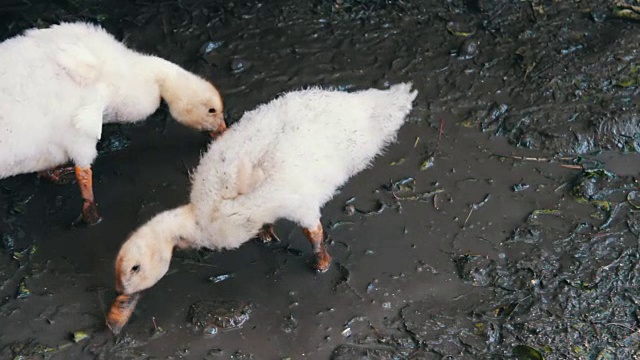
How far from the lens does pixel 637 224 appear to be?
4312 mm

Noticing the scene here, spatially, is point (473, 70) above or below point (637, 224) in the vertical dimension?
above

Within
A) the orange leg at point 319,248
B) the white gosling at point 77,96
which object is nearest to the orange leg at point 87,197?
the white gosling at point 77,96

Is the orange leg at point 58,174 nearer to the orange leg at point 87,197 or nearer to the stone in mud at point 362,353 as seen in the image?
the orange leg at point 87,197

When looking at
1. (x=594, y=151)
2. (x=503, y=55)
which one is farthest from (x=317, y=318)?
(x=503, y=55)

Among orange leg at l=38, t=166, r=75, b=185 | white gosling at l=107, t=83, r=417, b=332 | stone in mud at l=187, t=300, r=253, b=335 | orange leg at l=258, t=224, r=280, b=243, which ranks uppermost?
white gosling at l=107, t=83, r=417, b=332

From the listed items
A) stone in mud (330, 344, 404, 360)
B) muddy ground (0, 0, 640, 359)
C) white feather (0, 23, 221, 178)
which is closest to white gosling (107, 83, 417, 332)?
muddy ground (0, 0, 640, 359)

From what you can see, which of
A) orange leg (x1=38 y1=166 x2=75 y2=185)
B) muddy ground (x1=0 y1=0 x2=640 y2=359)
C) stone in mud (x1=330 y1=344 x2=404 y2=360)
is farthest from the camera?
orange leg (x1=38 y1=166 x2=75 y2=185)

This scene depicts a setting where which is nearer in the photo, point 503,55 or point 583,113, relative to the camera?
point 583,113

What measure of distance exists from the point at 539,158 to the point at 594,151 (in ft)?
1.21

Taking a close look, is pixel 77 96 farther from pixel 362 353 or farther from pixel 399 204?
pixel 362 353

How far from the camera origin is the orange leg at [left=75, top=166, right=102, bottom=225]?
4301mm

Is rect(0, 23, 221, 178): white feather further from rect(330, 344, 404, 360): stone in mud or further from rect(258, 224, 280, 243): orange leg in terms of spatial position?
rect(330, 344, 404, 360): stone in mud

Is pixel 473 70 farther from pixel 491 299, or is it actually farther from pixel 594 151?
pixel 491 299

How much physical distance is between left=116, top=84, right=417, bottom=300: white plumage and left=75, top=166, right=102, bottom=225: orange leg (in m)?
0.59
